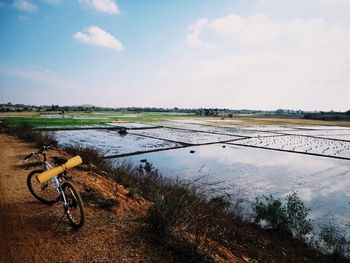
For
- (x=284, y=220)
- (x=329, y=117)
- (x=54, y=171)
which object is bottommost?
(x=284, y=220)

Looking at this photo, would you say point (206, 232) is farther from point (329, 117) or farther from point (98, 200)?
point (329, 117)

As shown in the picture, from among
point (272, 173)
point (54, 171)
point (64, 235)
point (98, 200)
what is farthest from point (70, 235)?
point (272, 173)

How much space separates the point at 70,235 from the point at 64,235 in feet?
0.37

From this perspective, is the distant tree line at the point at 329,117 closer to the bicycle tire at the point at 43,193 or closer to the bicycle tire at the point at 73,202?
the bicycle tire at the point at 43,193

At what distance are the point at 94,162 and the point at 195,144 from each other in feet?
61.2

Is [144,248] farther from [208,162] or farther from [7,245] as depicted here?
[208,162]

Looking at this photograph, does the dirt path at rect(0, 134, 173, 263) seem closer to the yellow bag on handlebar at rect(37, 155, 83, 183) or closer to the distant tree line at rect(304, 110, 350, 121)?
the yellow bag on handlebar at rect(37, 155, 83, 183)

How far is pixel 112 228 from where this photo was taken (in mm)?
5430

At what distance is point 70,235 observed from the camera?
499cm

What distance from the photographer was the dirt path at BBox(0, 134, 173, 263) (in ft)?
14.5

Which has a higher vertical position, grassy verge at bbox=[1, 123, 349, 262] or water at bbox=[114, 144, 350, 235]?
grassy verge at bbox=[1, 123, 349, 262]

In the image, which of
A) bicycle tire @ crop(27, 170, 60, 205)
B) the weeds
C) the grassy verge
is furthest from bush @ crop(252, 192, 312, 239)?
bicycle tire @ crop(27, 170, 60, 205)

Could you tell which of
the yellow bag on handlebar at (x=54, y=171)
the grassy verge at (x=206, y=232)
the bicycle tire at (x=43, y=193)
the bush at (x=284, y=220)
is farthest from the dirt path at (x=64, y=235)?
the bush at (x=284, y=220)

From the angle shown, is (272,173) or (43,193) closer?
(43,193)
